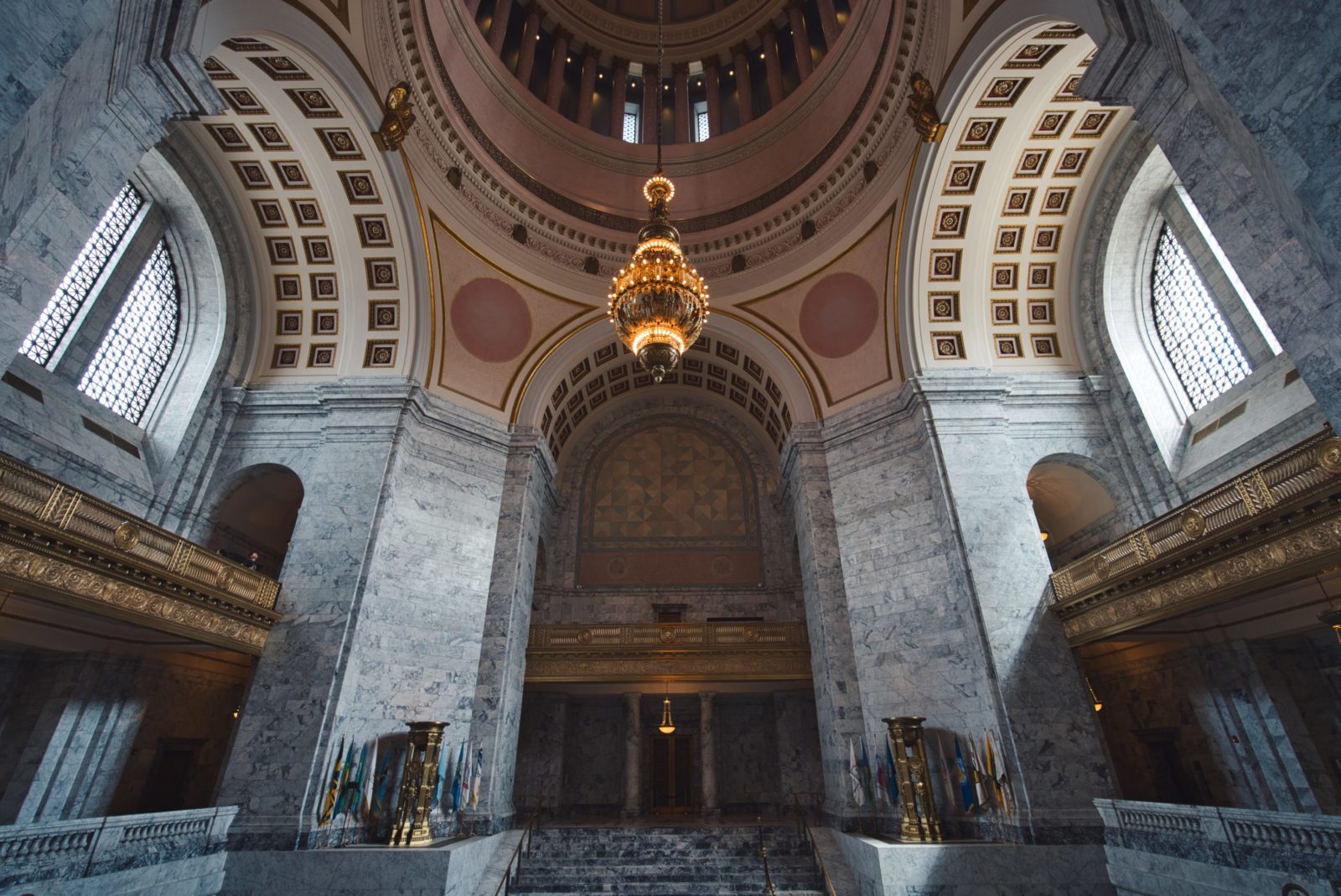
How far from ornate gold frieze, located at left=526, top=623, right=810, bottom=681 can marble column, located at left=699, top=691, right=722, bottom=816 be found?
175 cm

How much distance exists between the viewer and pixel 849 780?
32.8 ft

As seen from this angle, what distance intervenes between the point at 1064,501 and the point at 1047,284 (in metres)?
4.36

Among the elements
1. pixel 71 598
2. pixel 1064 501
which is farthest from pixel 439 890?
pixel 1064 501

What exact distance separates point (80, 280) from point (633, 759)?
13.4 meters

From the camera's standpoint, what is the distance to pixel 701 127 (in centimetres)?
1708

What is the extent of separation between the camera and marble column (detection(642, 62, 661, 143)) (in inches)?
654

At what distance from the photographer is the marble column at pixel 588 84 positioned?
632 inches

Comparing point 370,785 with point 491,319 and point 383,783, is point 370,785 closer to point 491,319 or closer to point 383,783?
point 383,783

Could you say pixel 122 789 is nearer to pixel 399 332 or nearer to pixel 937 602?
pixel 399 332

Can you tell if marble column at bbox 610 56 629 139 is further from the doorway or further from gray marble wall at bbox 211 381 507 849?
the doorway

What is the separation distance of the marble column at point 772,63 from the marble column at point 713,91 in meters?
1.34

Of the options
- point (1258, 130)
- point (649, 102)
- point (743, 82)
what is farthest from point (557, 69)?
point (1258, 130)

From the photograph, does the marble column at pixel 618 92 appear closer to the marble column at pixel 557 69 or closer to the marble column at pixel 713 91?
the marble column at pixel 557 69

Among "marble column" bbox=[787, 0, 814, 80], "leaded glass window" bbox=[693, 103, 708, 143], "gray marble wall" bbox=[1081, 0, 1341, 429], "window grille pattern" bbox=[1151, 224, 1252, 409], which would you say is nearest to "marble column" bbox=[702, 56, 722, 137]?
"leaded glass window" bbox=[693, 103, 708, 143]
